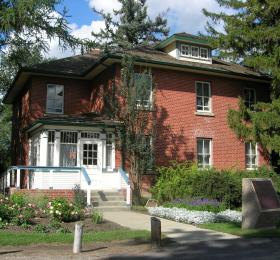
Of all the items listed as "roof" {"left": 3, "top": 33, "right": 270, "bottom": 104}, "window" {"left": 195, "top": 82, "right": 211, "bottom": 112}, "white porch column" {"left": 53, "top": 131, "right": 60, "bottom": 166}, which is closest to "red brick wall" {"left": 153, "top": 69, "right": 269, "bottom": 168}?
"window" {"left": 195, "top": 82, "right": 211, "bottom": 112}

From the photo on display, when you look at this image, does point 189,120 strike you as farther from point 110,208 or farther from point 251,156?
point 110,208

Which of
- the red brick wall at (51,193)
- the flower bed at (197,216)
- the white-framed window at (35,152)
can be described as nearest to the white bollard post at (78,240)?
the flower bed at (197,216)

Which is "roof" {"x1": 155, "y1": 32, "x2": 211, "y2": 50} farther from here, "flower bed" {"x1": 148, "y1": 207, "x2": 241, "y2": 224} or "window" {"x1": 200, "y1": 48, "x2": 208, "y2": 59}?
"flower bed" {"x1": 148, "y1": 207, "x2": 241, "y2": 224}

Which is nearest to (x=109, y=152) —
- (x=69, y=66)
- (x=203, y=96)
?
(x=203, y=96)

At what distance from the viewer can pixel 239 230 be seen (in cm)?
1338

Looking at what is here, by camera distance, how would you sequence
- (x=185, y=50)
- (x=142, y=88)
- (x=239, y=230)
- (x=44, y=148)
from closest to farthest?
1. (x=239, y=230)
2. (x=142, y=88)
3. (x=44, y=148)
4. (x=185, y=50)

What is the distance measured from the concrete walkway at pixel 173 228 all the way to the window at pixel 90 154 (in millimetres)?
5135

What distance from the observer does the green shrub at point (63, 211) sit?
13.9 meters

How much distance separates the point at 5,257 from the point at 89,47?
1894 cm

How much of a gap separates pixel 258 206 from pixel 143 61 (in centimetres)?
1151

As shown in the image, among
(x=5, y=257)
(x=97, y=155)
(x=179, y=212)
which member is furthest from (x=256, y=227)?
(x=97, y=155)

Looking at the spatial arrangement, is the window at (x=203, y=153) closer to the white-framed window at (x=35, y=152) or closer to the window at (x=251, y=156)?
the window at (x=251, y=156)

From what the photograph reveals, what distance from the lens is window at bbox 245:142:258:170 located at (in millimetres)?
26859

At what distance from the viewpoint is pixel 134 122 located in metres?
21.0
